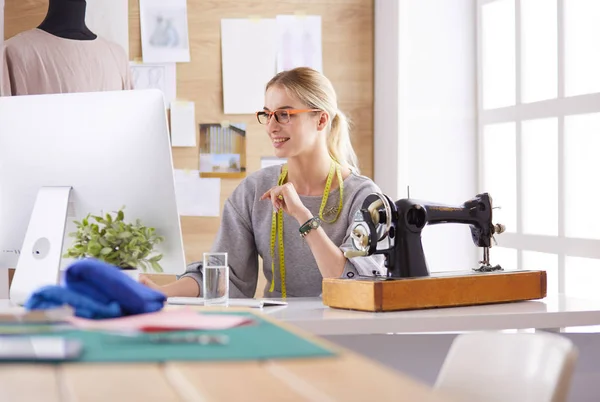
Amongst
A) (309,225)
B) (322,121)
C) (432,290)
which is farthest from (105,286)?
(322,121)

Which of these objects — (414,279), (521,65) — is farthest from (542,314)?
(521,65)

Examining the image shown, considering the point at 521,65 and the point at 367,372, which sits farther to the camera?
the point at 521,65

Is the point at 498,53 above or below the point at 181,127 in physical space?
above

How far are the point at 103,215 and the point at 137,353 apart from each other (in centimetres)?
Result: 115

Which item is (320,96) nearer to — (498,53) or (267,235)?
(267,235)

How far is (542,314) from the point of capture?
1.84m

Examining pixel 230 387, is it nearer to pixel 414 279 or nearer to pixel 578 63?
pixel 414 279

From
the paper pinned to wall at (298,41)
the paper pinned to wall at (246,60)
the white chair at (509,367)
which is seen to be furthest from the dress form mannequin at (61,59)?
the white chair at (509,367)

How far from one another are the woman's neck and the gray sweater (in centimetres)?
5

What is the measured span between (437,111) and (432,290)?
179 centimetres

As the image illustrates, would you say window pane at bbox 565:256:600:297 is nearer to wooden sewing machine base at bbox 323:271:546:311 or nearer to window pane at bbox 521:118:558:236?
window pane at bbox 521:118:558:236

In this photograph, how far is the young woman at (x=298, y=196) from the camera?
2.45 meters

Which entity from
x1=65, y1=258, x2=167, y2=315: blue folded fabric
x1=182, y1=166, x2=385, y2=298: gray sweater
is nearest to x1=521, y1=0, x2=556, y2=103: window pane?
x1=182, y1=166, x2=385, y2=298: gray sweater

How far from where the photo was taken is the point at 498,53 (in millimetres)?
3443
